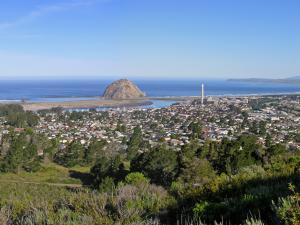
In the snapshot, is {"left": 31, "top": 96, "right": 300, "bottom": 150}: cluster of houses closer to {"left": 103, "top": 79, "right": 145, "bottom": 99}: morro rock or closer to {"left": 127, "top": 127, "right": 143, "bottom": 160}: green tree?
{"left": 127, "top": 127, "right": 143, "bottom": 160}: green tree

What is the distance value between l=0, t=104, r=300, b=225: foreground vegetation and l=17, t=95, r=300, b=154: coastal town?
6.70 feet

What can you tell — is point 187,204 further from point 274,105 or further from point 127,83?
point 127,83

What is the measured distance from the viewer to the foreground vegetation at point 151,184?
4426 mm

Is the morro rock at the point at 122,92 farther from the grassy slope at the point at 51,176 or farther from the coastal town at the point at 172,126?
the grassy slope at the point at 51,176

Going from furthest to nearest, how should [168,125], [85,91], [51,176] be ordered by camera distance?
[85,91] < [168,125] < [51,176]

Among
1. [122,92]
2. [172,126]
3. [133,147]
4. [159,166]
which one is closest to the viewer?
[159,166]

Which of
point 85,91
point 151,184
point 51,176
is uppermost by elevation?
point 85,91

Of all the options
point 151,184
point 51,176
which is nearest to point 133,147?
point 51,176

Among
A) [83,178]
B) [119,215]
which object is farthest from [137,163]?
[119,215]

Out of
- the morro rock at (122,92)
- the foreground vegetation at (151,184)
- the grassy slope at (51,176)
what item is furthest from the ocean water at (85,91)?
the grassy slope at (51,176)

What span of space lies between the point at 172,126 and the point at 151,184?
30.6m

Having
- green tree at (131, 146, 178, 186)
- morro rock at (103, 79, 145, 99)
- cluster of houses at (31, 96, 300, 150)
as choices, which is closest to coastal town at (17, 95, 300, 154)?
cluster of houses at (31, 96, 300, 150)

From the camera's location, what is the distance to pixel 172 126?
42438 millimetres

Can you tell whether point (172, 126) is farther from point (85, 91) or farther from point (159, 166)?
point (85, 91)
